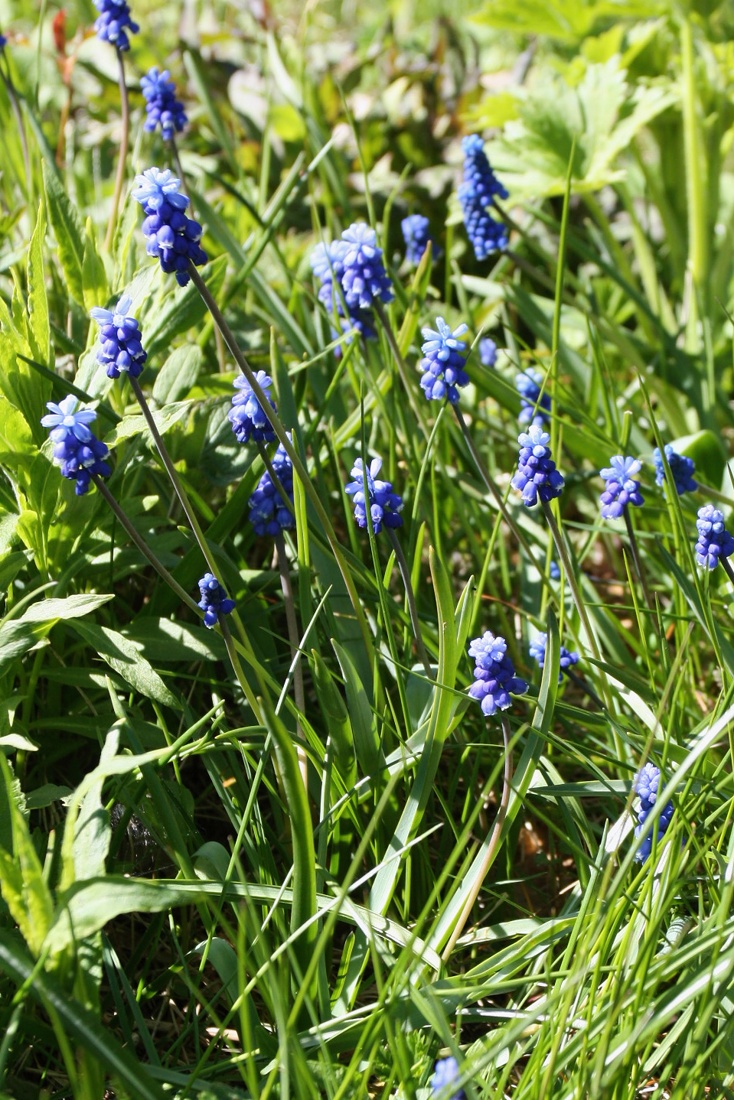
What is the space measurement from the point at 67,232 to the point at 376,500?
1308 millimetres

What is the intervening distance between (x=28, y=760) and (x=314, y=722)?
2.30ft

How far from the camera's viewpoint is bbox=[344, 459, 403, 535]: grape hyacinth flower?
82.7 inches

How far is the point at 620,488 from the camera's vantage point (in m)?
2.22

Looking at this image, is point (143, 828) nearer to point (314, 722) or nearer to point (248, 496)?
point (314, 722)

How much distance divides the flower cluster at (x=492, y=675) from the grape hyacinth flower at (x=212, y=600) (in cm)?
50

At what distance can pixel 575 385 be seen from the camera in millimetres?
3623

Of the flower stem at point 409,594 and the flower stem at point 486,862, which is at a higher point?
the flower stem at point 409,594

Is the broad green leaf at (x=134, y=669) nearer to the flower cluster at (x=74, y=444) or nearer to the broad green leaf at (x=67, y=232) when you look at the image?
the flower cluster at (x=74, y=444)

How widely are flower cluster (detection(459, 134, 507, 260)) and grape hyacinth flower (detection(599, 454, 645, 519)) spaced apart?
1.15 meters

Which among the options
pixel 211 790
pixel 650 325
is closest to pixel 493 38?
pixel 650 325

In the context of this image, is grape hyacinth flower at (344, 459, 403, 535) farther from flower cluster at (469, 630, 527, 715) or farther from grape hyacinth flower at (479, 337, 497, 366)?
grape hyacinth flower at (479, 337, 497, 366)

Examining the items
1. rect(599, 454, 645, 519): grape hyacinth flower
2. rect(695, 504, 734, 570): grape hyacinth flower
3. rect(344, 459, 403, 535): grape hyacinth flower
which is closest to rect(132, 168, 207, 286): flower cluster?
rect(344, 459, 403, 535): grape hyacinth flower

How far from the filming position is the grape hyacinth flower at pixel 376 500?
6.89 ft

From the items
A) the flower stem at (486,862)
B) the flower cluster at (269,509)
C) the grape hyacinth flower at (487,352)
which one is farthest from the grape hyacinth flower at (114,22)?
the flower stem at (486,862)
